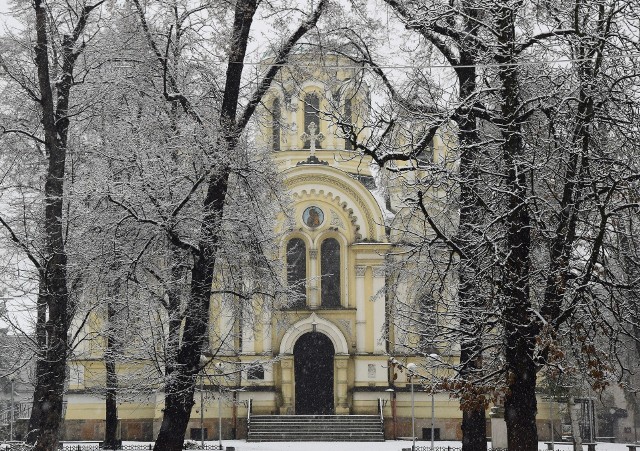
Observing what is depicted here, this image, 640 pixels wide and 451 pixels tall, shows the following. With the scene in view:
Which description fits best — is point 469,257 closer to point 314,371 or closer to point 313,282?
point 313,282

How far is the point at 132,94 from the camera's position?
17172 millimetres

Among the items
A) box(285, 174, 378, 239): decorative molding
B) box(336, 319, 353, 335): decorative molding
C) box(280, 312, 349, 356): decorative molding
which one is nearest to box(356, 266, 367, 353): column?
box(336, 319, 353, 335): decorative molding

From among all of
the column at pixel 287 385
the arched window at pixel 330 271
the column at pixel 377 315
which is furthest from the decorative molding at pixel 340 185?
the column at pixel 287 385

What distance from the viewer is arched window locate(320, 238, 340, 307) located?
121 ft

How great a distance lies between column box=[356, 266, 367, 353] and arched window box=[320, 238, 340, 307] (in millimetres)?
780

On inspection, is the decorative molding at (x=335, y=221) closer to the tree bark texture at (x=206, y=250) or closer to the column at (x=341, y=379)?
the column at (x=341, y=379)

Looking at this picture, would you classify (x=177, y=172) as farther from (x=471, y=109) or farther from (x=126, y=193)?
(x=471, y=109)

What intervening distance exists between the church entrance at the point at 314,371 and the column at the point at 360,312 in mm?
1083

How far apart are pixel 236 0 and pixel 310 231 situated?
21.5 m

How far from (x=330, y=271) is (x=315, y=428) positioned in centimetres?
595

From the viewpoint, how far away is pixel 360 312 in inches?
1436

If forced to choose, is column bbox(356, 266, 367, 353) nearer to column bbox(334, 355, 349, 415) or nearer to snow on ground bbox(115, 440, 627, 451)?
column bbox(334, 355, 349, 415)

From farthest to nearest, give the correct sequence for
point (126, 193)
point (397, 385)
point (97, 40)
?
point (397, 385) → point (97, 40) → point (126, 193)

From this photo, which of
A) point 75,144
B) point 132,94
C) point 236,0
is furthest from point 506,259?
point 75,144
